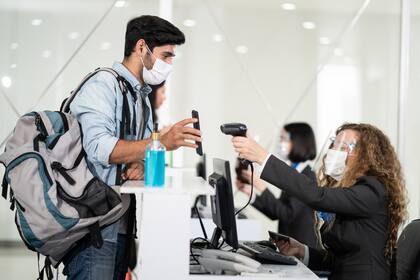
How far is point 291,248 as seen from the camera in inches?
88.3

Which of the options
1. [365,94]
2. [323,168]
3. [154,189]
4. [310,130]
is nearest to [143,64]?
[154,189]

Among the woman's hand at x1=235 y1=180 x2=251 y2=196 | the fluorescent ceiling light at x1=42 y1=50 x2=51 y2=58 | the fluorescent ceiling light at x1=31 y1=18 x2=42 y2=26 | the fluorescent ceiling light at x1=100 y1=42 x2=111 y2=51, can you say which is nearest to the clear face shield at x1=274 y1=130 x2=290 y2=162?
the woman's hand at x1=235 y1=180 x2=251 y2=196

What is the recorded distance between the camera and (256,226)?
2967 millimetres

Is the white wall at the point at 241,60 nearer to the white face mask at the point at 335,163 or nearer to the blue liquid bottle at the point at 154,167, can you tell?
the white face mask at the point at 335,163

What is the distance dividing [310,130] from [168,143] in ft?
7.53

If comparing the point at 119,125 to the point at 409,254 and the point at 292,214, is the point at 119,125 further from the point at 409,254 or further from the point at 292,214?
the point at 292,214

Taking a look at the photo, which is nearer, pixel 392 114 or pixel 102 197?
pixel 102 197

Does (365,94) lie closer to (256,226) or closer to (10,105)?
(256,226)

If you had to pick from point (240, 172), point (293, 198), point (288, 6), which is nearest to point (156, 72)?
point (293, 198)

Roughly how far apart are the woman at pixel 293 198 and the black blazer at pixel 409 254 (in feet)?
2.92

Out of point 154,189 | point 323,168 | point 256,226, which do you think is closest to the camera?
point 154,189

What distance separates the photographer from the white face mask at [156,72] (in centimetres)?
193

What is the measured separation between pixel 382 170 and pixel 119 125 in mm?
914

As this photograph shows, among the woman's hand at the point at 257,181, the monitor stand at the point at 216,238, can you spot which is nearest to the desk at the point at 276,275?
the monitor stand at the point at 216,238
